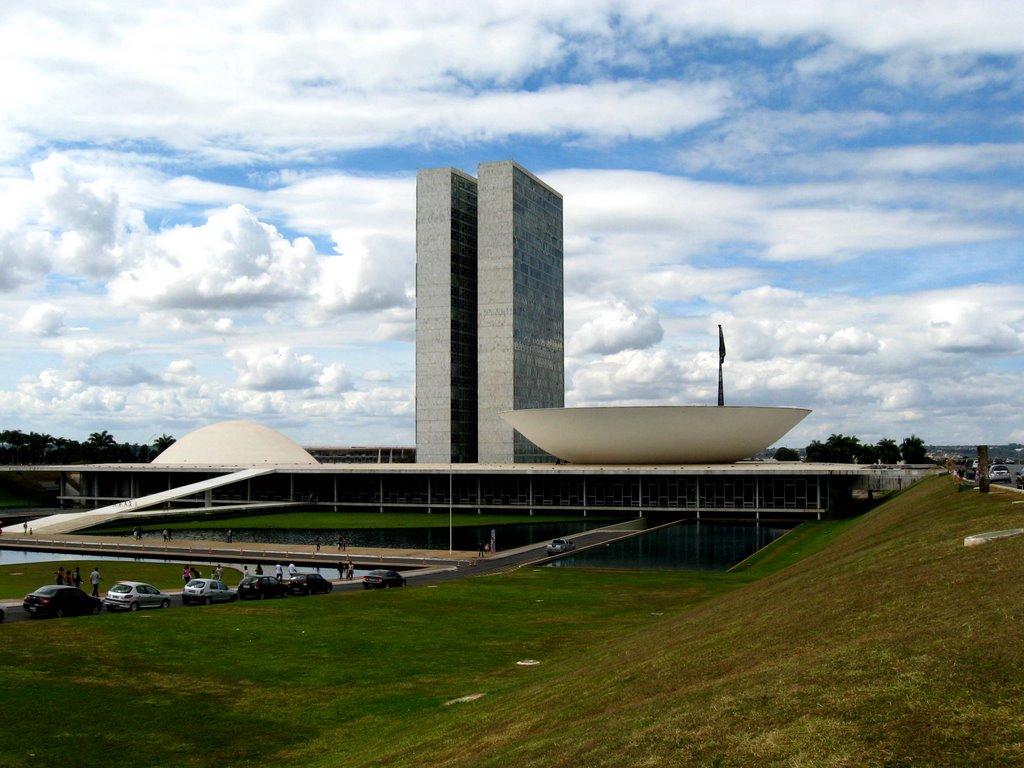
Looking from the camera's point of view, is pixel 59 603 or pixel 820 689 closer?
pixel 820 689

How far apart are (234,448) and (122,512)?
49105 millimetres

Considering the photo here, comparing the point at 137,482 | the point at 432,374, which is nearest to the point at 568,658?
the point at 432,374

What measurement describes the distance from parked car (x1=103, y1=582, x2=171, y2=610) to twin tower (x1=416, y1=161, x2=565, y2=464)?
98368mm

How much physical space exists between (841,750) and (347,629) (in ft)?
75.9

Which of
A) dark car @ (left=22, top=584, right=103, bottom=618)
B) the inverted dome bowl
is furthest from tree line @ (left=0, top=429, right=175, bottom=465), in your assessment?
dark car @ (left=22, top=584, right=103, bottom=618)

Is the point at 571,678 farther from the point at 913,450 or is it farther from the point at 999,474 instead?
the point at 913,450

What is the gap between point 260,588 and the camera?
38219 mm

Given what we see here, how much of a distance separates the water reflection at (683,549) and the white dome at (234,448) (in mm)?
70101

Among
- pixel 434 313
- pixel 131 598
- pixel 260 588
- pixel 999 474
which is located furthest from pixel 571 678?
pixel 434 313

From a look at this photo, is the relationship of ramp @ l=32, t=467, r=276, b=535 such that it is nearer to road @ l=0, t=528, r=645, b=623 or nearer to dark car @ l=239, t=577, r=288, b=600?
road @ l=0, t=528, r=645, b=623

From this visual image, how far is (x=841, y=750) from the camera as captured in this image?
9.44m

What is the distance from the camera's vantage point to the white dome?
135750 millimetres

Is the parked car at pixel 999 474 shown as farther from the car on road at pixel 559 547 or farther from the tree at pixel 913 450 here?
the tree at pixel 913 450

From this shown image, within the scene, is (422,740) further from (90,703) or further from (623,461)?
(623,461)
